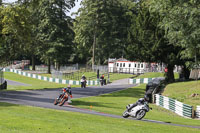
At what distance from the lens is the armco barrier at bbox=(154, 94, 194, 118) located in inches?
906

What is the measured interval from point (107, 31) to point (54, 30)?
16.2m

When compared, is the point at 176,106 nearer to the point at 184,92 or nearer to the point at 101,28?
the point at 184,92

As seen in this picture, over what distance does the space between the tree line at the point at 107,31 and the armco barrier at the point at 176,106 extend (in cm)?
497

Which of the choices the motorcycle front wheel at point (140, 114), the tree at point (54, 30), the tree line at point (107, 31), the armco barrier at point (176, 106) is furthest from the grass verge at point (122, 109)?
the tree at point (54, 30)

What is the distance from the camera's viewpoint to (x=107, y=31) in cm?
7850

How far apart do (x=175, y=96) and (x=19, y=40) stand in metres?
17.4

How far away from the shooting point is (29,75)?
66.6m

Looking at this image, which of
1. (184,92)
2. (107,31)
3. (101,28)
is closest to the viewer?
(184,92)

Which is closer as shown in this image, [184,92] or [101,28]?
[184,92]

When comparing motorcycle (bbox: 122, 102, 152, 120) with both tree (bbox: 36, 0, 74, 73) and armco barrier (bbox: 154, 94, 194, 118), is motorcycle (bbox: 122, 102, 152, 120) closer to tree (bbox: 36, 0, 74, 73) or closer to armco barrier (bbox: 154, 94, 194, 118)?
armco barrier (bbox: 154, 94, 194, 118)

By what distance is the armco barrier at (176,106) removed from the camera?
23.0m

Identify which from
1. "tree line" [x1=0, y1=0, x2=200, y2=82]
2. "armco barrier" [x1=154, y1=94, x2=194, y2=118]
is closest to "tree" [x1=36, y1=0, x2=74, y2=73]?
"tree line" [x1=0, y1=0, x2=200, y2=82]

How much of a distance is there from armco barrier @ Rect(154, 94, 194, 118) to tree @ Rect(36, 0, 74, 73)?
132 feet

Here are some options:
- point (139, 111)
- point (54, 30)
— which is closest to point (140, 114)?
point (139, 111)
